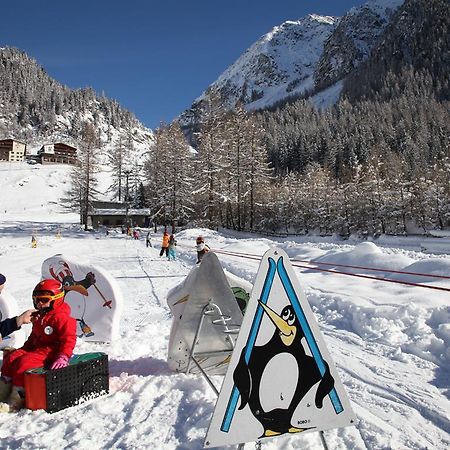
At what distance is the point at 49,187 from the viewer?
96875 millimetres

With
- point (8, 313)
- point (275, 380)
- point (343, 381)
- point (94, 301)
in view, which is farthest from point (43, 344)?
point (343, 381)

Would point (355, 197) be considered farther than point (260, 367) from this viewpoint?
Yes

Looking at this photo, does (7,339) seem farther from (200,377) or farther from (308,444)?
(308,444)

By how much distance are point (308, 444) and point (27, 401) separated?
9.29 ft

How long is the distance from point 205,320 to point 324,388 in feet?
7.18

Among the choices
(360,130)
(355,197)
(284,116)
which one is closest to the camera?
(355,197)

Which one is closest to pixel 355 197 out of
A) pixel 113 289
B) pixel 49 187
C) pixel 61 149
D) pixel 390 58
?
pixel 113 289

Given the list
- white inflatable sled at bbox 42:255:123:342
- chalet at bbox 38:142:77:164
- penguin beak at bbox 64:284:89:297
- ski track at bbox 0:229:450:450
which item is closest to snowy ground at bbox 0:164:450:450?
ski track at bbox 0:229:450:450

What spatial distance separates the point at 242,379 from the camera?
8.03 ft

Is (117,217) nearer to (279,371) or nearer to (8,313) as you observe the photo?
(8,313)

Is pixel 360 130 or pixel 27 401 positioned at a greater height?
pixel 360 130

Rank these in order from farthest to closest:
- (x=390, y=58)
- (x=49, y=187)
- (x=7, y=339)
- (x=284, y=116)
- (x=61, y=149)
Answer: (x=390, y=58) → (x=284, y=116) → (x=61, y=149) → (x=49, y=187) → (x=7, y=339)

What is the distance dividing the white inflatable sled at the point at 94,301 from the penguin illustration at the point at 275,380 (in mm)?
3981

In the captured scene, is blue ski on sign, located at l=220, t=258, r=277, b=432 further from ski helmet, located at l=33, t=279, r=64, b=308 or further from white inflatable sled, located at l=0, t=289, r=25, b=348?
white inflatable sled, located at l=0, t=289, r=25, b=348
